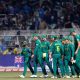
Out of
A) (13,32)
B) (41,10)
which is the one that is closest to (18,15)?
(41,10)

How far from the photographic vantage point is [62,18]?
38031mm

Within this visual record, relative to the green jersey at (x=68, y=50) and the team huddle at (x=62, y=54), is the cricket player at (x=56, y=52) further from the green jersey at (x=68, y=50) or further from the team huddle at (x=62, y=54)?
the green jersey at (x=68, y=50)

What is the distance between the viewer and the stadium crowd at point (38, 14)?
37156 millimetres

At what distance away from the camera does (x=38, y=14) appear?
38656 mm

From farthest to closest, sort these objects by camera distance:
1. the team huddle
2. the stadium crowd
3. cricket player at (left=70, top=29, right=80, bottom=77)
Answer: the stadium crowd < the team huddle < cricket player at (left=70, top=29, right=80, bottom=77)

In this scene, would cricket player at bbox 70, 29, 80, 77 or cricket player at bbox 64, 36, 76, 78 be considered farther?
cricket player at bbox 64, 36, 76, 78

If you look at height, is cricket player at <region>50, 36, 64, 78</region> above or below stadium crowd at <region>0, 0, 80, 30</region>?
below

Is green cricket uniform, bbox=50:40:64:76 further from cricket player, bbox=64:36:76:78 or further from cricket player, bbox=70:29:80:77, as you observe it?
cricket player, bbox=70:29:80:77

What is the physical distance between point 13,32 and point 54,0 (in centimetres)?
713

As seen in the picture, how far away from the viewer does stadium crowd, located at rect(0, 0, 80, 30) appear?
122 feet

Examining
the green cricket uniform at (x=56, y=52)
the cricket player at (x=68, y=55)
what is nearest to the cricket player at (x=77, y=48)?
the cricket player at (x=68, y=55)

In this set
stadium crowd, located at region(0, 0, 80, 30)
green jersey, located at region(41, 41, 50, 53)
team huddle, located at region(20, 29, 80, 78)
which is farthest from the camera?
stadium crowd, located at region(0, 0, 80, 30)

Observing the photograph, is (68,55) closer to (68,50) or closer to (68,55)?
(68,55)

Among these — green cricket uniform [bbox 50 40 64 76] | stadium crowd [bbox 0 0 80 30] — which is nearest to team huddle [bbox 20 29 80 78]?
green cricket uniform [bbox 50 40 64 76]
